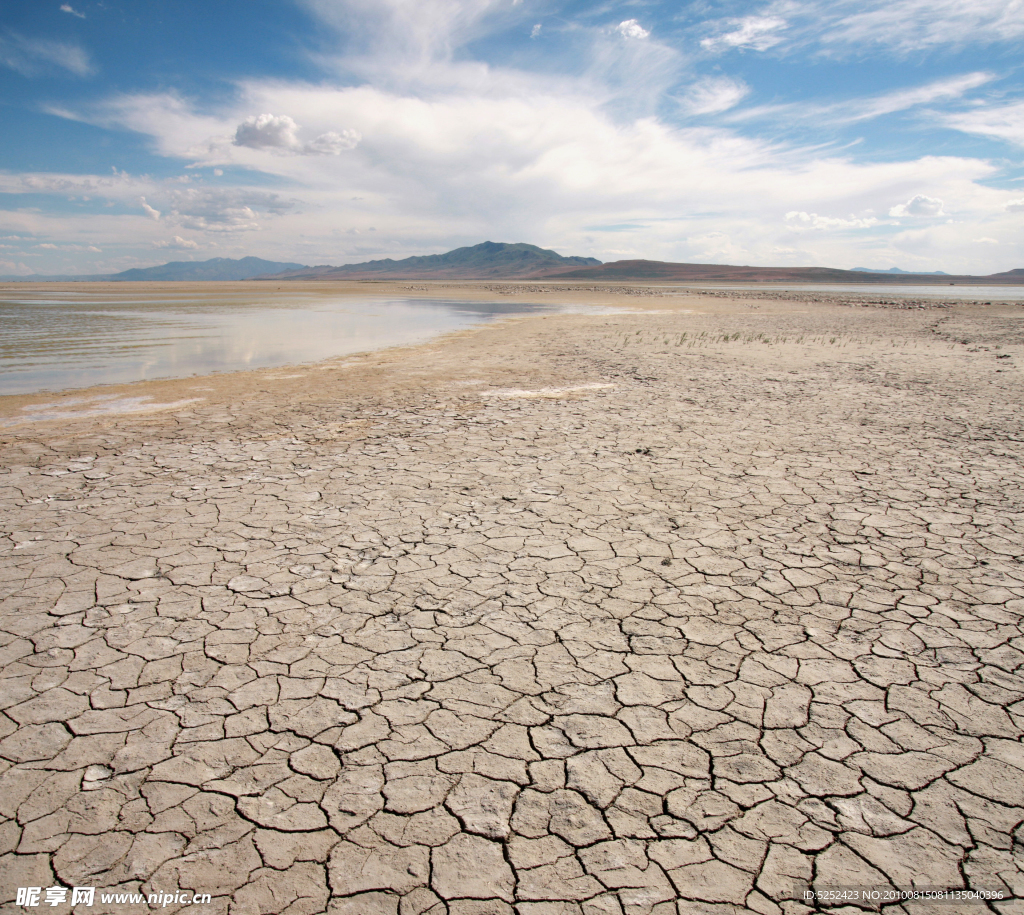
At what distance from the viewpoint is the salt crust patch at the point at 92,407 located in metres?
7.44

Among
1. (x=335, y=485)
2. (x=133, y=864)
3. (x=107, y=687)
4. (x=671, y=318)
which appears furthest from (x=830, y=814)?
(x=671, y=318)

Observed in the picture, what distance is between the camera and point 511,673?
2.71m

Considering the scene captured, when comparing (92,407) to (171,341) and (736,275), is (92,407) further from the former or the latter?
(736,275)

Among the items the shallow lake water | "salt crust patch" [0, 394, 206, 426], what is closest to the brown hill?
the shallow lake water

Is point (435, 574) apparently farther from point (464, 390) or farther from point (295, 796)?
point (464, 390)

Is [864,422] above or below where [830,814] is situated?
above

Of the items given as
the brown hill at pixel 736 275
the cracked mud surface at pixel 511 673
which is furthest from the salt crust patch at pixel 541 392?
the brown hill at pixel 736 275

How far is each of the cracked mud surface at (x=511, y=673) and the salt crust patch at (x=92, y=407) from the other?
1784 millimetres

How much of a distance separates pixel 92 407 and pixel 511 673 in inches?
328

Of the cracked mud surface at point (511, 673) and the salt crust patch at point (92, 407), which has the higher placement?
the salt crust patch at point (92, 407)

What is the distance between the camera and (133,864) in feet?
5.92

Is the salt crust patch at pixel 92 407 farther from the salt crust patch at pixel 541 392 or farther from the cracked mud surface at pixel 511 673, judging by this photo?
the salt crust patch at pixel 541 392

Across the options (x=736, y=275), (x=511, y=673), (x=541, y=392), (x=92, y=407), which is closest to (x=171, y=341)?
(x=92, y=407)

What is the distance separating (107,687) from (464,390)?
23.0 ft
